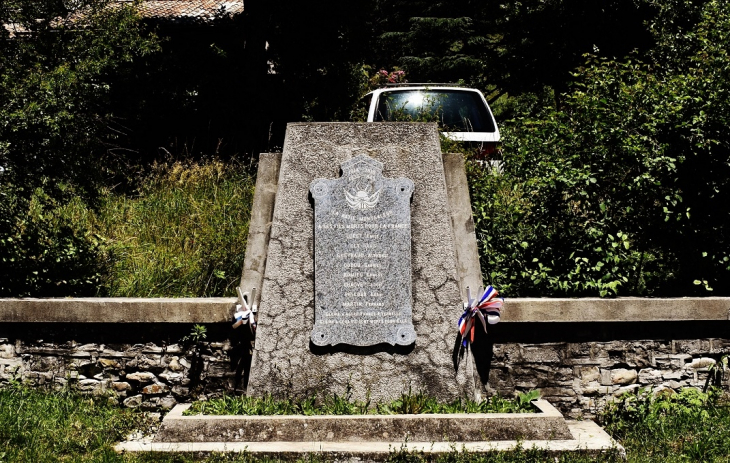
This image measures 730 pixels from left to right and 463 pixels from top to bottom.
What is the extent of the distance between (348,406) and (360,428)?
1.24ft

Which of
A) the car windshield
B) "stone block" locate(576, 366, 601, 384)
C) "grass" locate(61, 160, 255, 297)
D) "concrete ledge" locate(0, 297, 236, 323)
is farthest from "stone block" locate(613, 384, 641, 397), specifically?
the car windshield

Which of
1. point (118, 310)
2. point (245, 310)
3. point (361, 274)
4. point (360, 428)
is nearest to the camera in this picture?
point (360, 428)

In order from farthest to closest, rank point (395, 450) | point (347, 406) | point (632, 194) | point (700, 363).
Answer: point (632, 194) → point (700, 363) → point (347, 406) → point (395, 450)

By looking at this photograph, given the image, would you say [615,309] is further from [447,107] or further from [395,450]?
[447,107]

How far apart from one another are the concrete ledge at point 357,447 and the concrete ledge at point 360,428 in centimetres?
5

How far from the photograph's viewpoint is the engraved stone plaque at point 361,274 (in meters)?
5.52

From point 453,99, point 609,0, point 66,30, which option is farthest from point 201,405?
point 609,0

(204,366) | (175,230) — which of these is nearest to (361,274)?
(204,366)

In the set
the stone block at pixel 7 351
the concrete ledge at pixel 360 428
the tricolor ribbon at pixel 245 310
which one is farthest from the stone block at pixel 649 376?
the stone block at pixel 7 351

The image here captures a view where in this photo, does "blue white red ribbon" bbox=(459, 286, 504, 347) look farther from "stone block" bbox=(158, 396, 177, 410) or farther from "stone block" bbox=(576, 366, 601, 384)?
"stone block" bbox=(158, 396, 177, 410)

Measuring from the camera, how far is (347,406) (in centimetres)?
538

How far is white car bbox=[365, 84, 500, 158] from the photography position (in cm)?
981

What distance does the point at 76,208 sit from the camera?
833cm

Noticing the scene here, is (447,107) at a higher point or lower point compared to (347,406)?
higher
